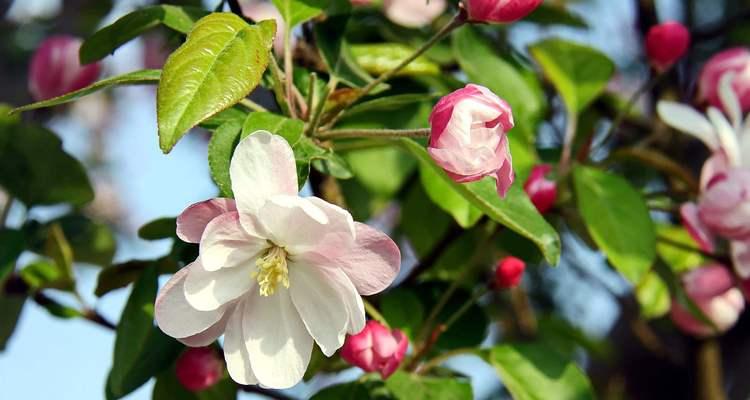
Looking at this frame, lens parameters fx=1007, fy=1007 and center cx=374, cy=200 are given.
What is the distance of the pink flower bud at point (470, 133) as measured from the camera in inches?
29.3

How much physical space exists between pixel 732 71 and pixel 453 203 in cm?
45

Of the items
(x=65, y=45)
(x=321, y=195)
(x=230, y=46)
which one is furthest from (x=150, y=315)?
(x=65, y=45)

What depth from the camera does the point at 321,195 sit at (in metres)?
1.07

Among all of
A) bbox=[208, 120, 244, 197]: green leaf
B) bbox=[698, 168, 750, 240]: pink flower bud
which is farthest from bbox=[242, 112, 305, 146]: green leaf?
bbox=[698, 168, 750, 240]: pink flower bud

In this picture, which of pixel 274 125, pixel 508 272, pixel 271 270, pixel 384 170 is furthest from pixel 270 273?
pixel 384 170

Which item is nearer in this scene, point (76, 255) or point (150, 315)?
point (150, 315)

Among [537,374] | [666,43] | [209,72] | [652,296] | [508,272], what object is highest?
[209,72]

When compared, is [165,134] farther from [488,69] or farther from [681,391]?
[681,391]

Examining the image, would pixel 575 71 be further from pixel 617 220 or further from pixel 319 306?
pixel 319 306

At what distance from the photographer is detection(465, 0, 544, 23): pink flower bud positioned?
0.82 metres

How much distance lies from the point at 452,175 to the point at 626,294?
1190 millimetres

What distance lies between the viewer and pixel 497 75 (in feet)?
3.91

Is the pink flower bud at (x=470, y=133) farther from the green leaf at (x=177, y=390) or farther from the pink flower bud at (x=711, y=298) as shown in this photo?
the pink flower bud at (x=711, y=298)

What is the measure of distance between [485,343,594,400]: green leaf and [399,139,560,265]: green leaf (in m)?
0.26
